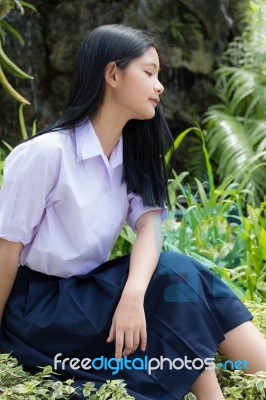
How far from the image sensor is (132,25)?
596cm

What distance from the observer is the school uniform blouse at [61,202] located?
2.06m

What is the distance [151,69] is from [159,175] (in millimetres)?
337

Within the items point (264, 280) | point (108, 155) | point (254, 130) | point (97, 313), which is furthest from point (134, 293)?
point (254, 130)

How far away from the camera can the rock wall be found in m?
5.81

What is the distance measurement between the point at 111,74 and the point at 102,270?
21.9 inches

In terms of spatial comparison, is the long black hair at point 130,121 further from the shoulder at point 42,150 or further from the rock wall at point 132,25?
the rock wall at point 132,25

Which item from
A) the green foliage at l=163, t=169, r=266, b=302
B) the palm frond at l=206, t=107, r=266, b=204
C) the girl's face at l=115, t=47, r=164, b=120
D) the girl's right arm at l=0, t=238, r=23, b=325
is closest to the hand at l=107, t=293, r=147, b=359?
the girl's right arm at l=0, t=238, r=23, b=325

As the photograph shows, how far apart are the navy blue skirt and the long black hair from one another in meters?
0.28

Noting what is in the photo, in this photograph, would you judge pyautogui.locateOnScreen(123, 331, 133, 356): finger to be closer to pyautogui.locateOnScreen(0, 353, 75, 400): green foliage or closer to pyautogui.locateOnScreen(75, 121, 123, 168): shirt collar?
pyautogui.locateOnScreen(0, 353, 75, 400): green foliage

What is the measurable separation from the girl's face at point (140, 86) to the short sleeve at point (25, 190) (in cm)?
28

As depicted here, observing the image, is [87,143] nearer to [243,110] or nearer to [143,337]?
[143,337]

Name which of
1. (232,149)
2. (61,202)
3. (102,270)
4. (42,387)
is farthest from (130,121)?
(232,149)

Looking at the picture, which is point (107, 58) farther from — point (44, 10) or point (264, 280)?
point (44, 10)

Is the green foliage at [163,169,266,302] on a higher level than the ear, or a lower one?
lower
